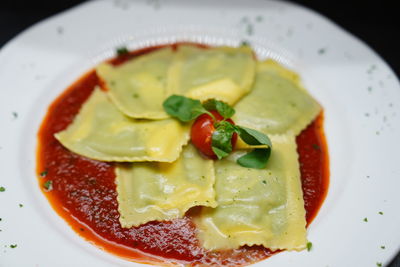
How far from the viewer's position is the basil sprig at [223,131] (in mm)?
6379

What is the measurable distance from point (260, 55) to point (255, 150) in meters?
2.33

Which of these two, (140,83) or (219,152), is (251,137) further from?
(140,83)

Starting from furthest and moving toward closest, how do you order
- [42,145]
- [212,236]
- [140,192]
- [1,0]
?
[1,0]
[42,145]
[140,192]
[212,236]

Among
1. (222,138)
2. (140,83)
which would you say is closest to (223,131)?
(222,138)

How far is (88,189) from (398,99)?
4207 mm

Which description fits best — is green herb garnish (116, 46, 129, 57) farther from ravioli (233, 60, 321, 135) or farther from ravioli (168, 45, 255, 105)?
ravioli (233, 60, 321, 135)

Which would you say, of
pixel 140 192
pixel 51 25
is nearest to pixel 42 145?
pixel 140 192

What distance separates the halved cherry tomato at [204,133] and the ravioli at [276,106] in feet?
2.03

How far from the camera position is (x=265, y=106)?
7.44 metres

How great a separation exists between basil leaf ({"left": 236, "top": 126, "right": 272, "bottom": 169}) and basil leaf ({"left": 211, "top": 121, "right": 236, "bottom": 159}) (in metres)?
0.11

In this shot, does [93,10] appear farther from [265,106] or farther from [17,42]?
[265,106]

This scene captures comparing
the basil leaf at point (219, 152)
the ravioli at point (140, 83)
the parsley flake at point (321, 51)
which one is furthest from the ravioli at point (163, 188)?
the parsley flake at point (321, 51)

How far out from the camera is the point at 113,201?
6.56 metres

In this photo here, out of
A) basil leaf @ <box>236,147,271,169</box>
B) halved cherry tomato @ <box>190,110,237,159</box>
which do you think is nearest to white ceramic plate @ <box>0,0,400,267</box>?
basil leaf @ <box>236,147,271,169</box>
